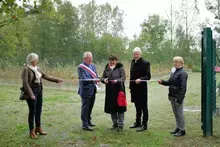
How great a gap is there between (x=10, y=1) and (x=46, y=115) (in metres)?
3.86

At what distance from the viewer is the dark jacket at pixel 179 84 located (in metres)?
5.25

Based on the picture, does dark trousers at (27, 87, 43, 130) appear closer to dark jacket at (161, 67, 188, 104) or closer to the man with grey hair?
the man with grey hair

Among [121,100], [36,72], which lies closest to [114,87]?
[121,100]

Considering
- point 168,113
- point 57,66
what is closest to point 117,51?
point 57,66

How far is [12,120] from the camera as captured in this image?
278 inches

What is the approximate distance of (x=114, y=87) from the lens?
5684mm

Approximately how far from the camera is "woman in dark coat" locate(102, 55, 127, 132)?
18.6 ft

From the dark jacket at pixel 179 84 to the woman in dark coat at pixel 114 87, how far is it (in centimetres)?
96

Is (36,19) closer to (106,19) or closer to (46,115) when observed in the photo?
(106,19)

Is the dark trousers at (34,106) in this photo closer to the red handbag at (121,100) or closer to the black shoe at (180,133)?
the red handbag at (121,100)

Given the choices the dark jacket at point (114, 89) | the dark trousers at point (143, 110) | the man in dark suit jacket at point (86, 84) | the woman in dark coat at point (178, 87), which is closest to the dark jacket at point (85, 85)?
the man in dark suit jacket at point (86, 84)

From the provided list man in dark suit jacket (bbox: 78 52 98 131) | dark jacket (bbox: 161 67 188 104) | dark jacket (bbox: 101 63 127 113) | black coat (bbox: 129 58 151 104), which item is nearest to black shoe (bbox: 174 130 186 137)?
dark jacket (bbox: 161 67 188 104)

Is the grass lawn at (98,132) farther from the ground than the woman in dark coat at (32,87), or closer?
closer

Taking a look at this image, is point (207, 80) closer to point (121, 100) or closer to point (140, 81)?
point (140, 81)
